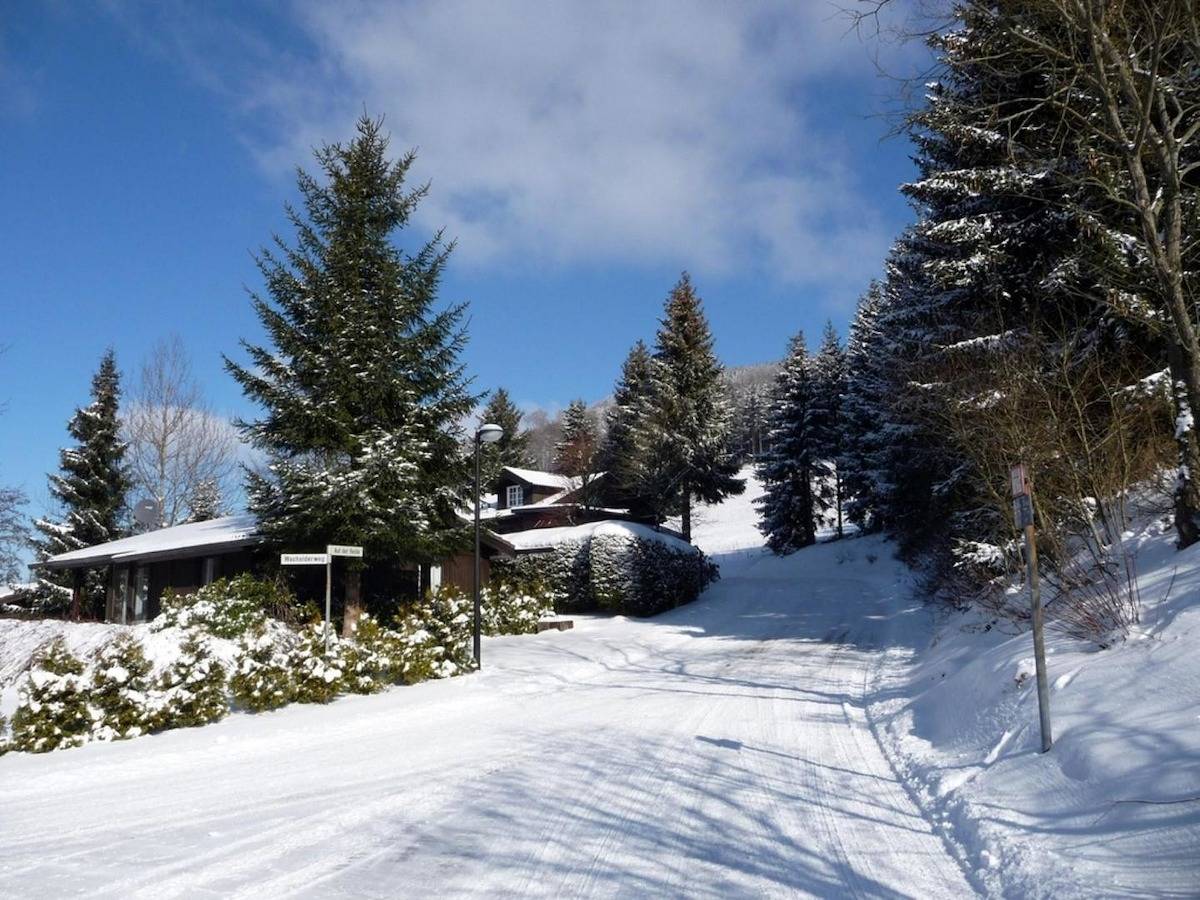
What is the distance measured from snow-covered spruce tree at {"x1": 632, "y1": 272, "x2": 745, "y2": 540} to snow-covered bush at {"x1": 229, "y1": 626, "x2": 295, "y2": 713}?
25.5 metres

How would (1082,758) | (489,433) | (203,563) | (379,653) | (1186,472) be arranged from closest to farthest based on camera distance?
(1082,758) → (1186,472) → (379,653) → (489,433) → (203,563)

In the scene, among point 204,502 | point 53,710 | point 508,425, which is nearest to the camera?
point 53,710

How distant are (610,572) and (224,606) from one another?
12.5 meters

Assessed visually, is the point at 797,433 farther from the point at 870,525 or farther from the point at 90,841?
the point at 90,841

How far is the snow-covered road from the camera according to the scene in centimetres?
476

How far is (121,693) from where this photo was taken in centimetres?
921

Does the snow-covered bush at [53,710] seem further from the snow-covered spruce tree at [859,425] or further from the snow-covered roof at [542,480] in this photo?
the snow-covered roof at [542,480]

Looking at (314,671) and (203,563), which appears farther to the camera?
(203,563)

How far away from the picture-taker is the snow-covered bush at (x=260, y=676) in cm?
1045

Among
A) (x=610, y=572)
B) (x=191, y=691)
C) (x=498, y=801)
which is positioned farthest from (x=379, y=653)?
(x=610, y=572)

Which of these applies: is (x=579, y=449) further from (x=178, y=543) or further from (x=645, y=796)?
(x=645, y=796)

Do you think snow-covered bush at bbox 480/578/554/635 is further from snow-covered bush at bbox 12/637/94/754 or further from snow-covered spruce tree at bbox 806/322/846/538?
snow-covered spruce tree at bbox 806/322/846/538

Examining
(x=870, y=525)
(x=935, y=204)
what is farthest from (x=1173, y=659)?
(x=870, y=525)

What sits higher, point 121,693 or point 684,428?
point 684,428
